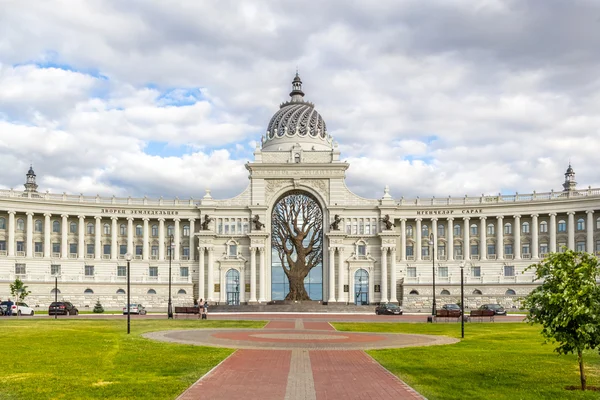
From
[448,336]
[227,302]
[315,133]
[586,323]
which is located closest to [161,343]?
[448,336]

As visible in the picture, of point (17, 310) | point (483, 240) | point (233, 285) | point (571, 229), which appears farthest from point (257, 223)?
point (571, 229)

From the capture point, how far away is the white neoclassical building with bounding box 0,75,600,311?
A: 10488 cm

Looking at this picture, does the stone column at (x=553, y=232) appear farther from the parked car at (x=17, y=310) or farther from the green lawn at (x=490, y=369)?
the parked car at (x=17, y=310)

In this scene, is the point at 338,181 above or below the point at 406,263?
above

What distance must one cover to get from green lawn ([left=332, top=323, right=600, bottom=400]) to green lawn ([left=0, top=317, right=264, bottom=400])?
8.38 metres

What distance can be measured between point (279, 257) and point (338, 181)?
16720mm

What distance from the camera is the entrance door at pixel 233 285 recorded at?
357 ft

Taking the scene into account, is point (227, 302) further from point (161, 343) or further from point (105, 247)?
point (161, 343)

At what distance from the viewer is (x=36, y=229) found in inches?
4176

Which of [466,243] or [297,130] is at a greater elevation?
[297,130]

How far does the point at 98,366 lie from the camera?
26328 mm

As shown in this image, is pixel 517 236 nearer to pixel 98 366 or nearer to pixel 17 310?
pixel 17 310

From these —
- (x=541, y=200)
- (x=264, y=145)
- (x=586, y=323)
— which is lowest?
(x=586, y=323)

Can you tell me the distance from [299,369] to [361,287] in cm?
8371
